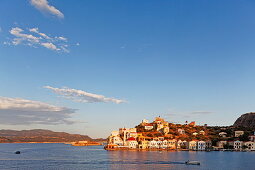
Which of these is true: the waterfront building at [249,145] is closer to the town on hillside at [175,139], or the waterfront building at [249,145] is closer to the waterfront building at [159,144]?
the town on hillside at [175,139]

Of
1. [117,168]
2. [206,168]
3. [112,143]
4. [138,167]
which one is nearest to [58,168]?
[117,168]

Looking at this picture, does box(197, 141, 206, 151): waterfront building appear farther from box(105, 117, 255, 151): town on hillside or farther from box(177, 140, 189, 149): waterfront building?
box(177, 140, 189, 149): waterfront building

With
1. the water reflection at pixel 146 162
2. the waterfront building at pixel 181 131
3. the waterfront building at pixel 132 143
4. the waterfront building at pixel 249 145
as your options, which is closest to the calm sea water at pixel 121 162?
the water reflection at pixel 146 162

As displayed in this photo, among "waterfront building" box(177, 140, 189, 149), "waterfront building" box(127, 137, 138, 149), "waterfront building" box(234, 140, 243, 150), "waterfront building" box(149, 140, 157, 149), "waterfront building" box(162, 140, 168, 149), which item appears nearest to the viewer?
"waterfront building" box(127, 137, 138, 149)

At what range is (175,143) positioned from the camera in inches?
5443

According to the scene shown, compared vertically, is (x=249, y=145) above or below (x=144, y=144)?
above

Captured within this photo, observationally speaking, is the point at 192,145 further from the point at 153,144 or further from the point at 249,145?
the point at 249,145

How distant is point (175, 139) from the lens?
476 feet

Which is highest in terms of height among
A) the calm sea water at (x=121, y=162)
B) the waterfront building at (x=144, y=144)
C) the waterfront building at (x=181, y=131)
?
the waterfront building at (x=181, y=131)

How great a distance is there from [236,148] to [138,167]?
91.5 metres

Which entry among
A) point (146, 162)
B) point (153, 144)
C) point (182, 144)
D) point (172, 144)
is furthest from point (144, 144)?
point (146, 162)

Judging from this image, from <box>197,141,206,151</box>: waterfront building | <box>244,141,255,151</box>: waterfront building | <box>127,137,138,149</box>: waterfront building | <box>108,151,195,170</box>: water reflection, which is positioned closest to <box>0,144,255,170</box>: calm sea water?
<box>108,151,195,170</box>: water reflection

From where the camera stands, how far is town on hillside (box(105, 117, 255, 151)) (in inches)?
5285

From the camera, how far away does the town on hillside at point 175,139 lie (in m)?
134
